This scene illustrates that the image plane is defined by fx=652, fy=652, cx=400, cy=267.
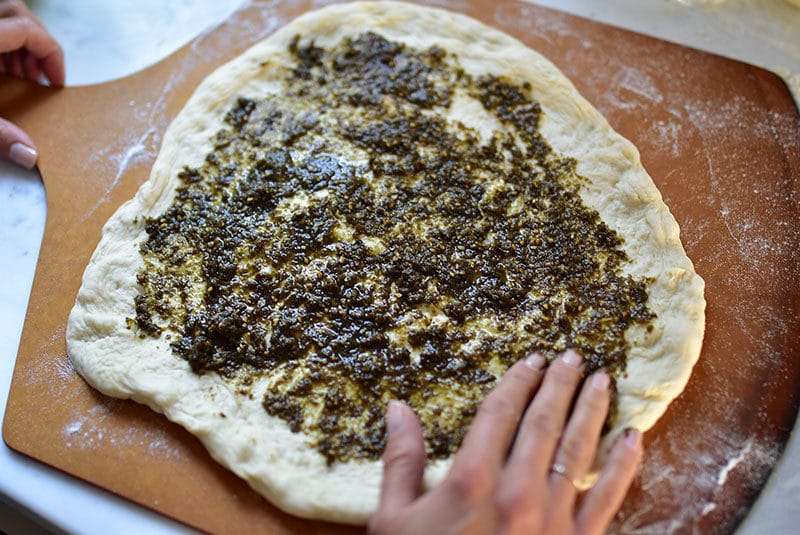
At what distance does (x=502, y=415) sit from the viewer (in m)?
1.80

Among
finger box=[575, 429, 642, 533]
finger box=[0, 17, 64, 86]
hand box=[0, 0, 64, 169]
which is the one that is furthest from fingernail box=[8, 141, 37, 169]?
finger box=[575, 429, 642, 533]

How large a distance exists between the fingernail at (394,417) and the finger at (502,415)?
0.20 m

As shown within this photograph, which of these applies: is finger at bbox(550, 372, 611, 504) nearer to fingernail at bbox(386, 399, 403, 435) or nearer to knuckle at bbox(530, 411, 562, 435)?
knuckle at bbox(530, 411, 562, 435)

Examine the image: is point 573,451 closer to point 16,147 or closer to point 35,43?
point 16,147

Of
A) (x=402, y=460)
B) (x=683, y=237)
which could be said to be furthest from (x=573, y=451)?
(x=683, y=237)

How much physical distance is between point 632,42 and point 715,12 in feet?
1.68

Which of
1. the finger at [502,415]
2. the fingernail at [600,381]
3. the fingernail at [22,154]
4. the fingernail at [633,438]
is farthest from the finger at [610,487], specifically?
the fingernail at [22,154]

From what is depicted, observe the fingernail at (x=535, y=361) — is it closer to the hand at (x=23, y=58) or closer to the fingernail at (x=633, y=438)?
the fingernail at (x=633, y=438)

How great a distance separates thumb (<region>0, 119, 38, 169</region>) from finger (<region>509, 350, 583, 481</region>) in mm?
2323

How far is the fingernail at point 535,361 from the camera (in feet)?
6.44

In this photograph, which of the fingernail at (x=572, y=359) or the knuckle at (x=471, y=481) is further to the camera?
the fingernail at (x=572, y=359)

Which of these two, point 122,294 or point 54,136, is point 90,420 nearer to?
point 122,294

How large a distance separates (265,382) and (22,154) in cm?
158

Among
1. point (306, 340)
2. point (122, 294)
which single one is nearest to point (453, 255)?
point (306, 340)
